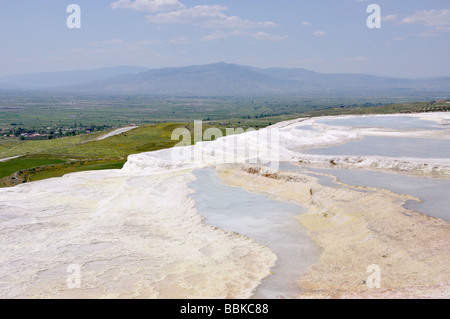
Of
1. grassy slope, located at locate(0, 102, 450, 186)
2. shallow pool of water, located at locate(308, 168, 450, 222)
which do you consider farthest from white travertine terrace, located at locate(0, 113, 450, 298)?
grassy slope, located at locate(0, 102, 450, 186)

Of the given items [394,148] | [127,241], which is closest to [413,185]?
[394,148]

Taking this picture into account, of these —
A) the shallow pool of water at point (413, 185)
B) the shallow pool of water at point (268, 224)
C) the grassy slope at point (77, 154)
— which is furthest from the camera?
the grassy slope at point (77, 154)

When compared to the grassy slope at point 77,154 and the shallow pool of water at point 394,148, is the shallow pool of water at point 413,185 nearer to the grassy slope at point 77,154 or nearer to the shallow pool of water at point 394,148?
the shallow pool of water at point 394,148

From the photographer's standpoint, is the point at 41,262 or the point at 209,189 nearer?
the point at 41,262

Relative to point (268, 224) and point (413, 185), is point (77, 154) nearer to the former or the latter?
point (268, 224)

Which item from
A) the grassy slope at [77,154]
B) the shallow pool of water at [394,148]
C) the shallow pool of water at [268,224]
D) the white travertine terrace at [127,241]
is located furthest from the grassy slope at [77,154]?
the shallow pool of water at [268,224]

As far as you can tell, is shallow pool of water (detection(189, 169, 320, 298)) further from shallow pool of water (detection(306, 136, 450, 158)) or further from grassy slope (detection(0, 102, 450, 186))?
grassy slope (detection(0, 102, 450, 186))
